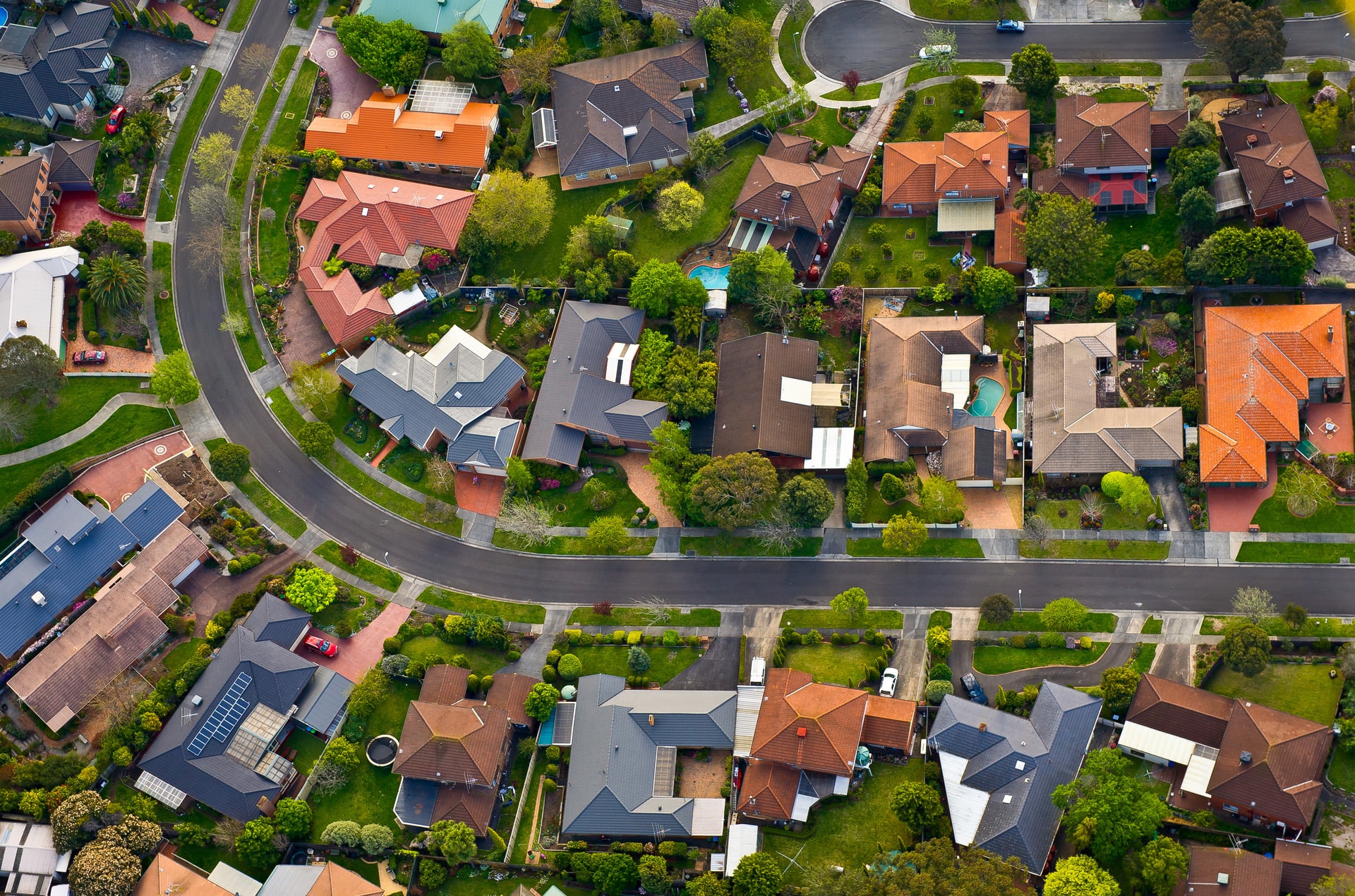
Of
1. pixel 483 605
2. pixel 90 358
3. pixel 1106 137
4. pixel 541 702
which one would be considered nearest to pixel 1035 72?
pixel 1106 137

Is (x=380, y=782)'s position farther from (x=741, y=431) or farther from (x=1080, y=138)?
(x=1080, y=138)

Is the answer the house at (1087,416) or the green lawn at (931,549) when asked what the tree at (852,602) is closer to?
the green lawn at (931,549)

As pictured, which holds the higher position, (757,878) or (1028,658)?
(1028,658)

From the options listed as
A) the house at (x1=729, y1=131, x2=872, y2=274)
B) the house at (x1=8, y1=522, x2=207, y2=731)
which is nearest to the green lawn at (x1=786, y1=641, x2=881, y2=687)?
the house at (x1=729, y1=131, x2=872, y2=274)

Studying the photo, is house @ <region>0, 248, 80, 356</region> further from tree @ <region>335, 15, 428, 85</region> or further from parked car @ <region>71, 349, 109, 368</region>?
tree @ <region>335, 15, 428, 85</region>

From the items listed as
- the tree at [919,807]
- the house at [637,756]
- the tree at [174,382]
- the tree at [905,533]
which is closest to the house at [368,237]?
the tree at [174,382]

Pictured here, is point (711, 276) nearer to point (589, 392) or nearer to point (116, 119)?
point (589, 392)
